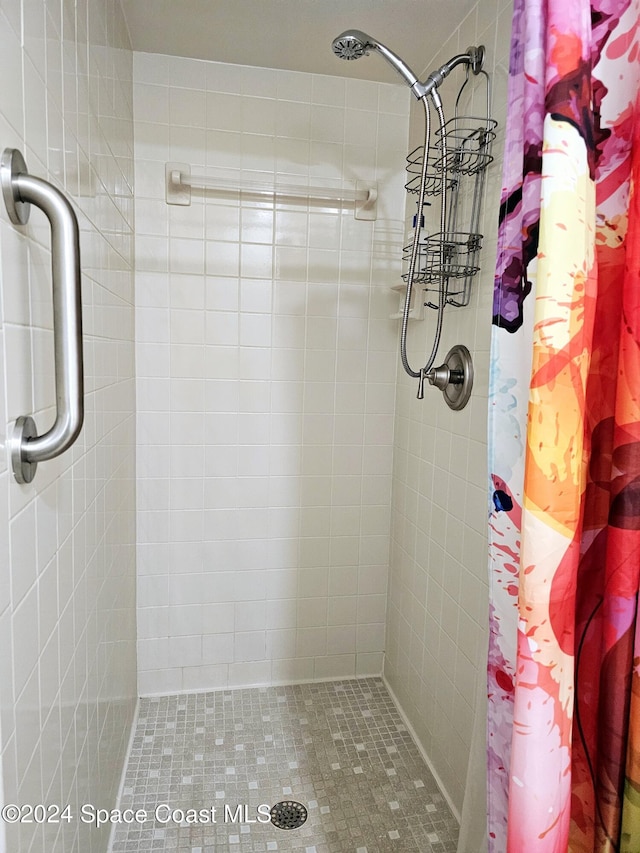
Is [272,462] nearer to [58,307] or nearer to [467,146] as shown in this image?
[467,146]

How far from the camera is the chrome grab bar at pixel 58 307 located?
658 millimetres

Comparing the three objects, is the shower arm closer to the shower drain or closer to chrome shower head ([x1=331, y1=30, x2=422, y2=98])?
chrome shower head ([x1=331, y1=30, x2=422, y2=98])

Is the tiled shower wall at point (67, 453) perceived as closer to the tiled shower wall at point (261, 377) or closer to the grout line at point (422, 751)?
the tiled shower wall at point (261, 377)

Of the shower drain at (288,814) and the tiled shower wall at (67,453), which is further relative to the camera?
the shower drain at (288,814)

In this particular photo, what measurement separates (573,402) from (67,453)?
0.83 meters

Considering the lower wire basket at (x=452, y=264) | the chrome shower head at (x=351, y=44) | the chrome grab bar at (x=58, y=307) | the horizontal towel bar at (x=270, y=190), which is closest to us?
the chrome grab bar at (x=58, y=307)

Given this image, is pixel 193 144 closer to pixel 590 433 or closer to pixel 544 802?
pixel 590 433

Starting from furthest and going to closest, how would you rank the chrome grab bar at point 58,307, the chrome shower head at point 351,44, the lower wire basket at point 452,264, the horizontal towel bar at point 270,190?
the horizontal towel bar at point 270,190 < the lower wire basket at point 452,264 < the chrome shower head at point 351,44 < the chrome grab bar at point 58,307

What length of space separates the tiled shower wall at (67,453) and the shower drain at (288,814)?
443 mm

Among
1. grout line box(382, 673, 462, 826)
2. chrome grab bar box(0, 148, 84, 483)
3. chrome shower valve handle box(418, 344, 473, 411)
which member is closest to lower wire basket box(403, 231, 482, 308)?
chrome shower valve handle box(418, 344, 473, 411)

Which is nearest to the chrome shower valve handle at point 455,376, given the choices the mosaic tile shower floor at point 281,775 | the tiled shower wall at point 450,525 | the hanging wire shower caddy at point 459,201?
the tiled shower wall at point 450,525

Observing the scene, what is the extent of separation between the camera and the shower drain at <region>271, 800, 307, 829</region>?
57.7 inches

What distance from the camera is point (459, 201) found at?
1565 millimetres

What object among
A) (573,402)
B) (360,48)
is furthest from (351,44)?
(573,402)
